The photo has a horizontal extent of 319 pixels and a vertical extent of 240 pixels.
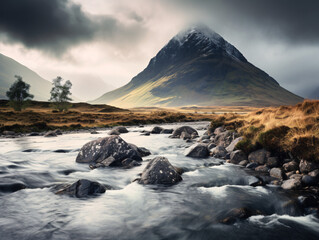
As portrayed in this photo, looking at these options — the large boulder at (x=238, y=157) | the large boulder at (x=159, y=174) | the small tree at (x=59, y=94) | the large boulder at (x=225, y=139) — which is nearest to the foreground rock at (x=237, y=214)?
the large boulder at (x=159, y=174)

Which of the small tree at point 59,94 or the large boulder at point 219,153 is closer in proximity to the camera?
the large boulder at point 219,153

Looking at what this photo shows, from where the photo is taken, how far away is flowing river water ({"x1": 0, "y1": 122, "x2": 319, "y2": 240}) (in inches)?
233

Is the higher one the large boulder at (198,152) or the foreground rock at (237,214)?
the large boulder at (198,152)

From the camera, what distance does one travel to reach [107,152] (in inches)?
517

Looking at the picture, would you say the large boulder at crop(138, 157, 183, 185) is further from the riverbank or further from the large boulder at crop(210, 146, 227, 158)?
the large boulder at crop(210, 146, 227, 158)

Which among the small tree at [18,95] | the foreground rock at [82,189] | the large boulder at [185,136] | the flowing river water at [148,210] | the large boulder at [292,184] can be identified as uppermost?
the small tree at [18,95]

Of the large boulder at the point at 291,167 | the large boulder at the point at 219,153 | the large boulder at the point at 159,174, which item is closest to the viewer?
the large boulder at the point at 159,174

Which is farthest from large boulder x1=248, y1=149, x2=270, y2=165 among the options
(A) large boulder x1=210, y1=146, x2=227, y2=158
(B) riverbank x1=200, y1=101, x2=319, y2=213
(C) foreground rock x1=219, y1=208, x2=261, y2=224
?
(C) foreground rock x1=219, y1=208, x2=261, y2=224

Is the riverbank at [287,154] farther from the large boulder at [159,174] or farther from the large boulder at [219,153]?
the large boulder at [159,174]

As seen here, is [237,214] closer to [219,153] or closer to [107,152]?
[219,153]

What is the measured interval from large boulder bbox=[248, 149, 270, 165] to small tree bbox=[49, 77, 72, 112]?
84.0m

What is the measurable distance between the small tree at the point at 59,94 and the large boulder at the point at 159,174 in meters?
83.5

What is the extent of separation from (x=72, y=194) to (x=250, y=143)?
36.5 ft

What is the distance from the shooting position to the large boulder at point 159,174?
9603mm
